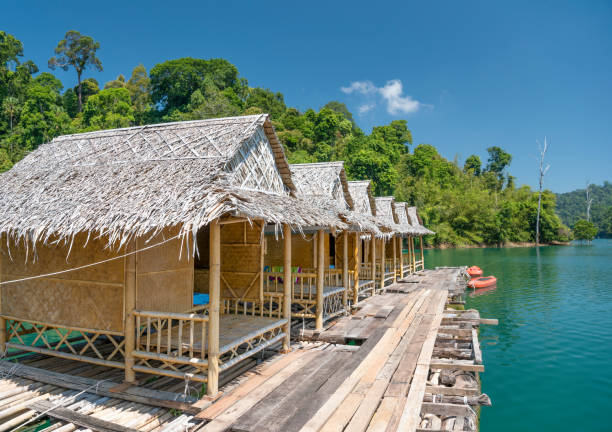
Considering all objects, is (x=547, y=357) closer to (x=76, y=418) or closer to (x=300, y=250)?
(x=300, y=250)

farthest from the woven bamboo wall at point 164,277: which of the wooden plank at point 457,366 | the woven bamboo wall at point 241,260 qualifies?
the wooden plank at point 457,366

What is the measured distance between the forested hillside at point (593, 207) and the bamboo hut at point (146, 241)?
104 meters

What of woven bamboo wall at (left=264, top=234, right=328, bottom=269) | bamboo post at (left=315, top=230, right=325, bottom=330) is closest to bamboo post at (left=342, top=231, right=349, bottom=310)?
woven bamboo wall at (left=264, top=234, right=328, bottom=269)

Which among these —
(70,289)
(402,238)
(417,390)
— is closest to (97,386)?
→ (70,289)

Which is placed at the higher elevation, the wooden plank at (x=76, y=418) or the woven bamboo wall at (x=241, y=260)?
the woven bamboo wall at (x=241, y=260)

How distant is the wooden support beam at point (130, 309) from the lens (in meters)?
5.49

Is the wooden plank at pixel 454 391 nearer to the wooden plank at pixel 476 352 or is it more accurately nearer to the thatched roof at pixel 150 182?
→ the wooden plank at pixel 476 352

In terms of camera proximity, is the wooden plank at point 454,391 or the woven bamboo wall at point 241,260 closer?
the wooden plank at point 454,391

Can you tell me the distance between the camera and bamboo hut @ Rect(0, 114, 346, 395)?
5168 mm

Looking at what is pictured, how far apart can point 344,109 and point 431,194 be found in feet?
89.2

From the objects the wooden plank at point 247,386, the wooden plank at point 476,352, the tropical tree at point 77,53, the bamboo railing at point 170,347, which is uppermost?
the tropical tree at point 77,53

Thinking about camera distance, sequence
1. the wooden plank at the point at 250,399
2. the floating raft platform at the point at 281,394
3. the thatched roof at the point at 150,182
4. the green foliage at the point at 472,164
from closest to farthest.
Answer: the wooden plank at the point at 250,399, the floating raft platform at the point at 281,394, the thatched roof at the point at 150,182, the green foliage at the point at 472,164

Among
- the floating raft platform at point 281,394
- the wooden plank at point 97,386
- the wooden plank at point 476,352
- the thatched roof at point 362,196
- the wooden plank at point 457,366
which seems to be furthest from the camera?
the thatched roof at point 362,196

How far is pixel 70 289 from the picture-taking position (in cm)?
A: 602
